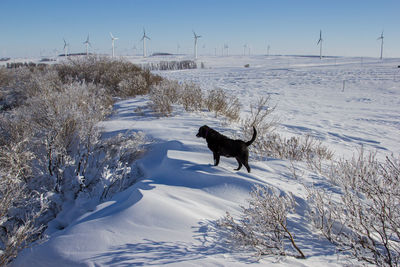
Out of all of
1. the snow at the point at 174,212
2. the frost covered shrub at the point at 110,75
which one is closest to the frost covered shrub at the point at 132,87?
the frost covered shrub at the point at 110,75

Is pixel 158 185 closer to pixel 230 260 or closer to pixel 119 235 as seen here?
pixel 119 235

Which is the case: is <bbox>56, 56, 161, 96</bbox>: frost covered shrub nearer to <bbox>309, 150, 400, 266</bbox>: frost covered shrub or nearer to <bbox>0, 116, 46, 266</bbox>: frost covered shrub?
<bbox>0, 116, 46, 266</bbox>: frost covered shrub

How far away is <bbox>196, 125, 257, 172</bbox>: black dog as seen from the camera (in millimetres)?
3840

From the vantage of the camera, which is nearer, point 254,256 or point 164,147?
point 254,256

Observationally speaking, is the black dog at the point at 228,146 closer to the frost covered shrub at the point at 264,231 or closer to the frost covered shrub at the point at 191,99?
the frost covered shrub at the point at 264,231

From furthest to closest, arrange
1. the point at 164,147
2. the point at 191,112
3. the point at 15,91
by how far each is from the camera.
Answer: the point at 15,91 < the point at 191,112 < the point at 164,147

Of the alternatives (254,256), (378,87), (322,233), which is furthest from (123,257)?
(378,87)

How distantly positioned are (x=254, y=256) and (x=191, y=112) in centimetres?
618

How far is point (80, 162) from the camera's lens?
15.8ft

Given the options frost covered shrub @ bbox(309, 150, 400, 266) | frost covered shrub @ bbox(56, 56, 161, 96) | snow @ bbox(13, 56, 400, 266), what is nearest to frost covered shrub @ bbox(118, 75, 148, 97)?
frost covered shrub @ bbox(56, 56, 161, 96)

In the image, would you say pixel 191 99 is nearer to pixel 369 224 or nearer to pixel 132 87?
pixel 132 87

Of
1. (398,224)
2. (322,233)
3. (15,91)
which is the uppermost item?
(15,91)

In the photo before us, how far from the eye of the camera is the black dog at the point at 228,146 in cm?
384

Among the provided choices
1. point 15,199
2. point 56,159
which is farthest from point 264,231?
point 56,159
